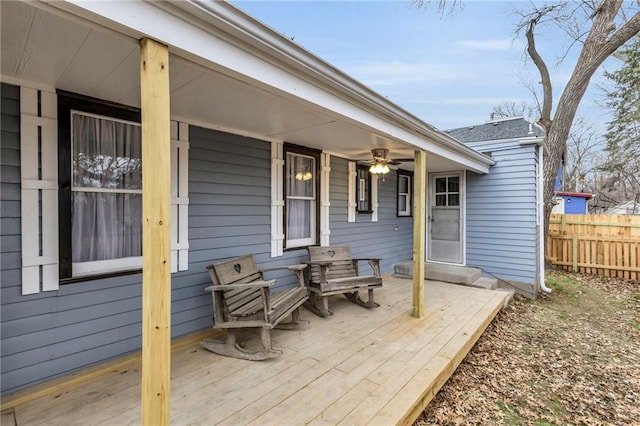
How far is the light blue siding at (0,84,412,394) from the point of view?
6.78 feet

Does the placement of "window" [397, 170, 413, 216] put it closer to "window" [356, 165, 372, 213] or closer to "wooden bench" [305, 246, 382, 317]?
"window" [356, 165, 372, 213]

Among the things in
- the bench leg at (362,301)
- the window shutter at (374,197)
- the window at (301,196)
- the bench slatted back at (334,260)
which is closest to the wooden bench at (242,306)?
the bench slatted back at (334,260)

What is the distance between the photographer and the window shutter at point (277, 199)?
3.87m

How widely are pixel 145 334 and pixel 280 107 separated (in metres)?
2.00

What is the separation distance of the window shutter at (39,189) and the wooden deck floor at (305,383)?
2.87ft

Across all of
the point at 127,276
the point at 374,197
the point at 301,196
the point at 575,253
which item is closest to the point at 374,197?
the point at 374,197

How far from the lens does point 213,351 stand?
110 inches

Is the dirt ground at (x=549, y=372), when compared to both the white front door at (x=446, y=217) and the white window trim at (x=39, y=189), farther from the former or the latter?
the white window trim at (x=39, y=189)

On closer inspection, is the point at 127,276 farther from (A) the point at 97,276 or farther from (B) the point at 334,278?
(B) the point at 334,278

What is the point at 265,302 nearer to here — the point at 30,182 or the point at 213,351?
the point at 213,351

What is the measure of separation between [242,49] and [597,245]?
9341mm

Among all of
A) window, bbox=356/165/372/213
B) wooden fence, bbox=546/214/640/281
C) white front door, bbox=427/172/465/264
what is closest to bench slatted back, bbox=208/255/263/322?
window, bbox=356/165/372/213

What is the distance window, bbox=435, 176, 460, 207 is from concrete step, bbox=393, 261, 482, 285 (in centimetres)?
140

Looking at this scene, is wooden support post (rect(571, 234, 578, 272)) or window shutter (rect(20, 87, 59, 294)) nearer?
window shutter (rect(20, 87, 59, 294))
